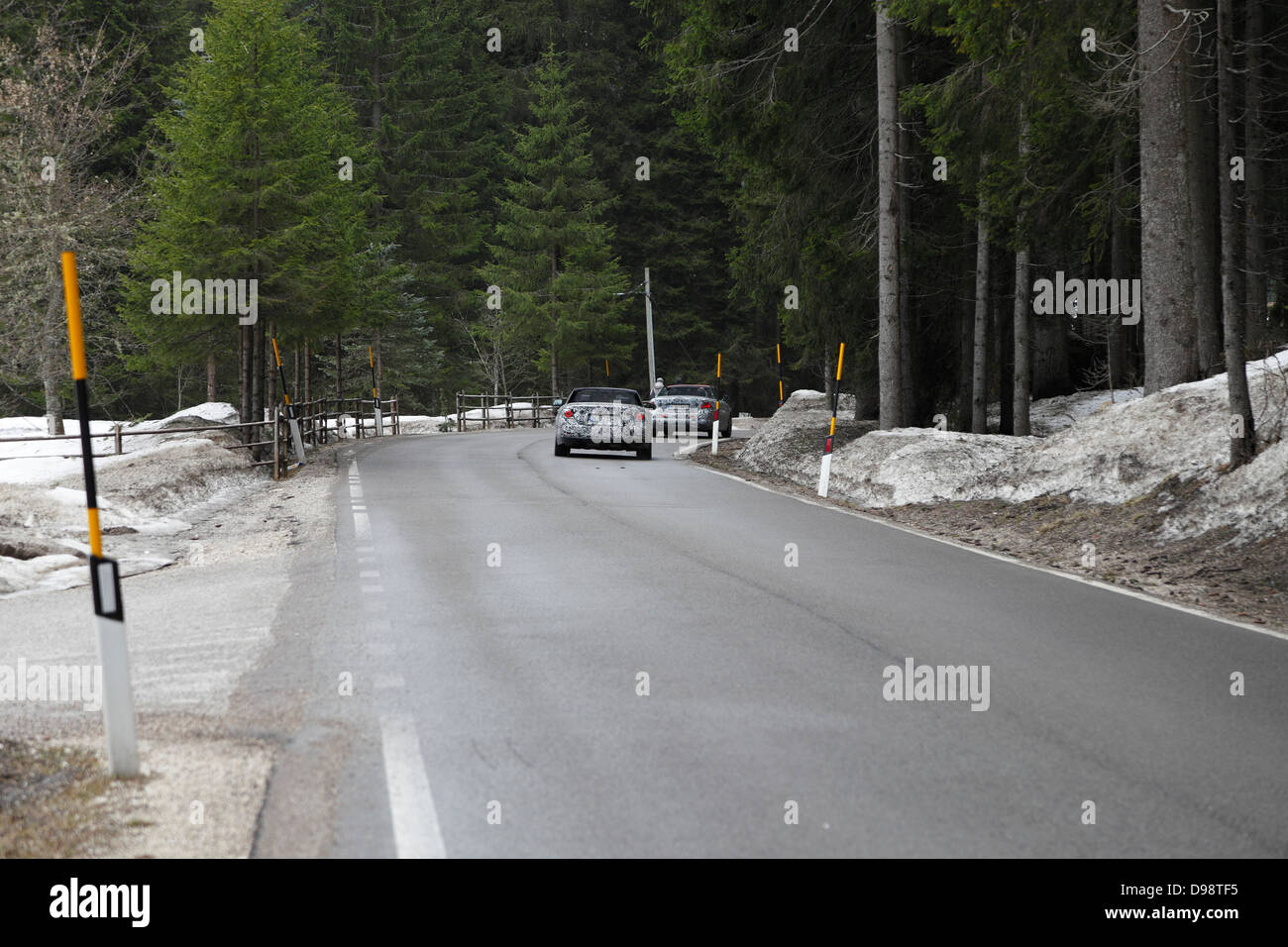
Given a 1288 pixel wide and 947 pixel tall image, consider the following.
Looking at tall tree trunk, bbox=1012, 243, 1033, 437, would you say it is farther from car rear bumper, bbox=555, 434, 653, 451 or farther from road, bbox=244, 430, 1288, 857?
road, bbox=244, 430, 1288, 857

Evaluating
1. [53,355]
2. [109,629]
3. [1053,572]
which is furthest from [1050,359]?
[109,629]

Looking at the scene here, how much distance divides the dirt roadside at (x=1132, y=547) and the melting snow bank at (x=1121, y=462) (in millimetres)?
269

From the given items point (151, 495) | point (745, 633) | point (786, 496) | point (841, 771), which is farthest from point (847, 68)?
point (841, 771)

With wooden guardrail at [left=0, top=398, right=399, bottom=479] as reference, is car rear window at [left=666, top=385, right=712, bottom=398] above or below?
above

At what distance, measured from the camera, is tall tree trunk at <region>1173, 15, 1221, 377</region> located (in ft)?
59.0

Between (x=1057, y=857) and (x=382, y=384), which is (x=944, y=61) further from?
(x=382, y=384)

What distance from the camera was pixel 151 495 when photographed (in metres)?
18.3

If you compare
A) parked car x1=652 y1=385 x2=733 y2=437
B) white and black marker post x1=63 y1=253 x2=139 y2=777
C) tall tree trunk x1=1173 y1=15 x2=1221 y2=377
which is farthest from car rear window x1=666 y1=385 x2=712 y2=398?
white and black marker post x1=63 y1=253 x2=139 y2=777

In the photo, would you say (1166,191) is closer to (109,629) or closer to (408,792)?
(408,792)

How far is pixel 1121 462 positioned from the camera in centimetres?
1562

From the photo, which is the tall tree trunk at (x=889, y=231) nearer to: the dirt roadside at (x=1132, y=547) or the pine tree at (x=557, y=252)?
the dirt roadside at (x=1132, y=547)

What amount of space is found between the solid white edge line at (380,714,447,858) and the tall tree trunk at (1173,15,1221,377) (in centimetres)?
1421

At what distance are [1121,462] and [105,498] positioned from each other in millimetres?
12848
